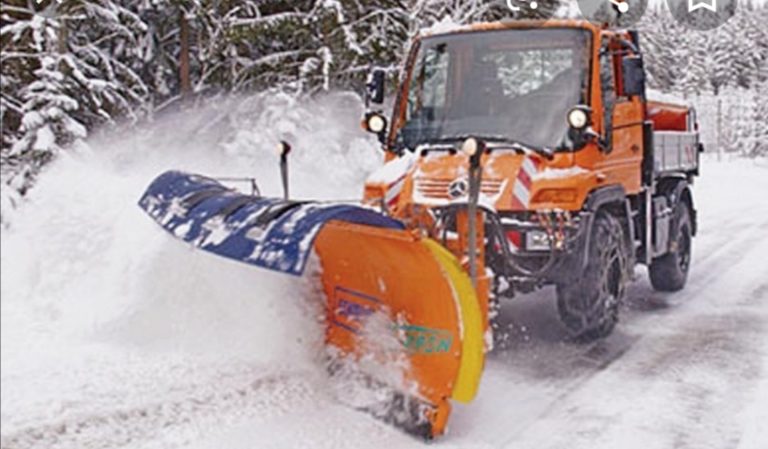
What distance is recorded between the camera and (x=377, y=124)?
6934 mm

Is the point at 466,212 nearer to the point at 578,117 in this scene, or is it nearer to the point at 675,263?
the point at 578,117

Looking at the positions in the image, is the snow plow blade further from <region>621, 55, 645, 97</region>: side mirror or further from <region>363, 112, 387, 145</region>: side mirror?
<region>621, 55, 645, 97</region>: side mirror

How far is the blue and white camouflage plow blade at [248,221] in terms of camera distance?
4191 millimetres

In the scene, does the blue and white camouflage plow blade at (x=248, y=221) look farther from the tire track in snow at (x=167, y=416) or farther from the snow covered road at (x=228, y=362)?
the tire track in snow at (x=167, y=416)

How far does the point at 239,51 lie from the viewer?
13.8 m

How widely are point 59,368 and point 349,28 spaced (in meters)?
8.77

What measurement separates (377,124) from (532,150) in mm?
1387

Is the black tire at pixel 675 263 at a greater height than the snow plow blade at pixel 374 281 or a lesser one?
lesser

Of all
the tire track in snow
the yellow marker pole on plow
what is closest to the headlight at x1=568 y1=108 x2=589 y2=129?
the yellow marker pole on plow

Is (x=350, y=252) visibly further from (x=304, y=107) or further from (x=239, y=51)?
(x=239, y=51)

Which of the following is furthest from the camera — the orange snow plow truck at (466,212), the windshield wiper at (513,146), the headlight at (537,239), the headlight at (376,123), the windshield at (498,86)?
the headlight at (376,123)

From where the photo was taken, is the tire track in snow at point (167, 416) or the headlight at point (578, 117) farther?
the headlight at point (578, 117)

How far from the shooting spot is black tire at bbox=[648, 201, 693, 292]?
28.3 feet

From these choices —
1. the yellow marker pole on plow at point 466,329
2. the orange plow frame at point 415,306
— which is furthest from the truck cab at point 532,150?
the yellow marker pole on plow at point 466,329
